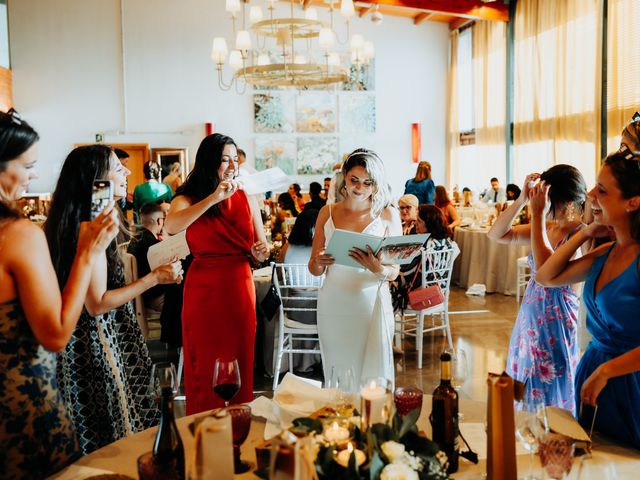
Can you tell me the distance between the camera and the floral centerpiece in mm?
1114

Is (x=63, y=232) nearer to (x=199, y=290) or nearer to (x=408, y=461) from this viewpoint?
(x=199, y=290)

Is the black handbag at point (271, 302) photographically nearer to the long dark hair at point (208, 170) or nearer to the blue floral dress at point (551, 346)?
the long dark hair at point (208, 170)

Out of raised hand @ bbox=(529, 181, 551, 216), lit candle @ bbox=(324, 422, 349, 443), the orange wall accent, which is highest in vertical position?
the orange wall accent

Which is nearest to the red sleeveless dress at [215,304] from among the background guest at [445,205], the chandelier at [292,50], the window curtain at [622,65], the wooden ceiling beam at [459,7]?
the chandelier at [292,50]

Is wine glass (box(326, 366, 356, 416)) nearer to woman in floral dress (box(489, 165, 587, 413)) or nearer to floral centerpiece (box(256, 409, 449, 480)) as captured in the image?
floral centerpiece (box(256, 409, 449, 480))

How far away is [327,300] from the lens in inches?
118

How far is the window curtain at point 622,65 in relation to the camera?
857 centimetres

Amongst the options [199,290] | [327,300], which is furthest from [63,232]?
[327,300]

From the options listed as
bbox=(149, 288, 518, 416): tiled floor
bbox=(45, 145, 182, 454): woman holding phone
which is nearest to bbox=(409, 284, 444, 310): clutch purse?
bbox=(149, 288, 518, 416): tiled floor

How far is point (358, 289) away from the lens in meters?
2.96

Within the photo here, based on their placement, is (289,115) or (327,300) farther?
(289,115)

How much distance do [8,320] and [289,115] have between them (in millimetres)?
12403

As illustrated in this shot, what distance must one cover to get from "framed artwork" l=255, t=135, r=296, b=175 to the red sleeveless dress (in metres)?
10.5

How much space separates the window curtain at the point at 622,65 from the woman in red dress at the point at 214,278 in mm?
7718
